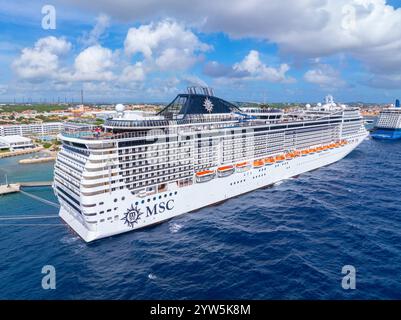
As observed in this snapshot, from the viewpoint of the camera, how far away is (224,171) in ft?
137

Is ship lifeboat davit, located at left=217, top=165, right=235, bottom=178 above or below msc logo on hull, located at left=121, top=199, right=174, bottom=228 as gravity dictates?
above

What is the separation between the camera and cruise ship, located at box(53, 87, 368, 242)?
30812 millimetres

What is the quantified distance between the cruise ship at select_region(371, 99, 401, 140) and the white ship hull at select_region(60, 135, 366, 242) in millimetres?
80399

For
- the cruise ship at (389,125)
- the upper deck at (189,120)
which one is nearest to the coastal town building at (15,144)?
the upper deck at (189,120)

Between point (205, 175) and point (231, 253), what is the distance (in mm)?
13358

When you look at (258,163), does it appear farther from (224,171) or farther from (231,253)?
(231,253)

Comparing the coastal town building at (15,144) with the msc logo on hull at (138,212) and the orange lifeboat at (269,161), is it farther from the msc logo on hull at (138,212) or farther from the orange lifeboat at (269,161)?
the orange lifeboat at (269,161)

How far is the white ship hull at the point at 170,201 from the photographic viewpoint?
31.3 meters

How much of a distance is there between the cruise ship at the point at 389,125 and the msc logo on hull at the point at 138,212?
351 feet

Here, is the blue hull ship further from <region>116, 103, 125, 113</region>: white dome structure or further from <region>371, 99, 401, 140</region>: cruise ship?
<region>116, 103, 125, 113</region>: white dome structure

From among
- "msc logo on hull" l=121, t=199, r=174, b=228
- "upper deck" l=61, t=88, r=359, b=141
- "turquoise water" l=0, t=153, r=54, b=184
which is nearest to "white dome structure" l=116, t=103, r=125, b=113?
"upper deck" l=61, t=88, r=359, b=141

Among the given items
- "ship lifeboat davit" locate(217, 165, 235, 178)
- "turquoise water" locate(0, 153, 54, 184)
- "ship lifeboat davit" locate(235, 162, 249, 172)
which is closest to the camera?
"ship lifeboat davit" locate(217, 165, 235, 178)

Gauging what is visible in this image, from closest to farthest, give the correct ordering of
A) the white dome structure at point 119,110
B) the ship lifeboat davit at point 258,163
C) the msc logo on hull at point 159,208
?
the msc logo on hull at point 159,208
the white dome structure at point 119,110
the ship lifeboat davit at point 258,163
